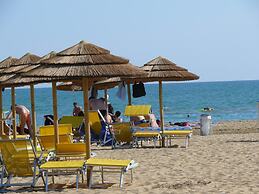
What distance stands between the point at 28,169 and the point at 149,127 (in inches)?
235

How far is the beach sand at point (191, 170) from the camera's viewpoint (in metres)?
7.91

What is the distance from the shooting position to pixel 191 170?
9.51 meters

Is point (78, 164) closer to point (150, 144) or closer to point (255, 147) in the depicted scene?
point (255, 147)

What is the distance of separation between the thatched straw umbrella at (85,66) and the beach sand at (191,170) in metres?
0.85

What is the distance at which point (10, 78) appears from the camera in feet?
35.2

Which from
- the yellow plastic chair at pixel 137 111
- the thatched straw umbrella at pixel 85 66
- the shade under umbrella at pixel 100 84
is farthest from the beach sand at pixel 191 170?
the shade under umbrella at pixel 100 84

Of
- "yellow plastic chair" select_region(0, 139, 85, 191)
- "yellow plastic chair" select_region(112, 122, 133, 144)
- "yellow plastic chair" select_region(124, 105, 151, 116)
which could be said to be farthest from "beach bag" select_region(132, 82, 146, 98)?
"yellow plastic chair" select_region(0, 139, 85, 191)

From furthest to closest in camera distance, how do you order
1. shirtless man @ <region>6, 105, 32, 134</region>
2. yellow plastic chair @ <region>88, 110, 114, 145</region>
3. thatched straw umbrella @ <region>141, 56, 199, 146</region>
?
shirtless man @ <region>6, 105, 32, 134</region> < yellow plastic chair @ <region>88, 110, 114, 145</region> < thatched straw umbrella @ <region>141, 56, 199, 146</region>

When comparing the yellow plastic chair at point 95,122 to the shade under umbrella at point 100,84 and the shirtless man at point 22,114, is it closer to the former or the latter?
the shade under umbrella at point 100,84

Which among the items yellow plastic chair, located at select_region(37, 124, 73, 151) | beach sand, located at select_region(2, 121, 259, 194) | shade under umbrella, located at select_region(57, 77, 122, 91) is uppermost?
shade under umbrella, located at select_region(57, 77, 122, 91)

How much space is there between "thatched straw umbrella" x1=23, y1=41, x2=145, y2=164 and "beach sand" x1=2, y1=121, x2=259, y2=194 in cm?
85

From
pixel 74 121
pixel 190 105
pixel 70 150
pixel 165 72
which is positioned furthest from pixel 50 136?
pixel 190 105

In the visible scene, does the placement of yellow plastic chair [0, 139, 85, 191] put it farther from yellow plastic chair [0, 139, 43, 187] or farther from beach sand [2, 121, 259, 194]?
beach sand [2, 121, 259, 194]

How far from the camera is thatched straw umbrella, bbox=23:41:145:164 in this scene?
26.8 ft
